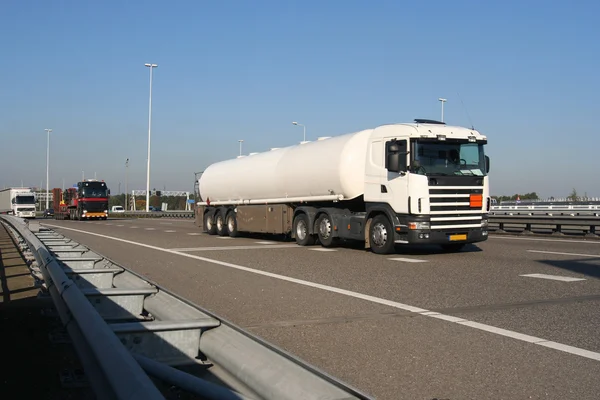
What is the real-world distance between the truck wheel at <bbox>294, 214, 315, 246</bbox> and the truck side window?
4.58 meters

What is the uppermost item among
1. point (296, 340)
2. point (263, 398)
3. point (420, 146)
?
point (420, 146)

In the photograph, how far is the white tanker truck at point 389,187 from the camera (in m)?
15.7

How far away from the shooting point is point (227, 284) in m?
10.9

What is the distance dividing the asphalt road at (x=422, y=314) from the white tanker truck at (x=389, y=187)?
0.89 m

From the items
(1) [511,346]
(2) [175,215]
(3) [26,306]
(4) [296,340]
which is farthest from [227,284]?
(2) [175,215]

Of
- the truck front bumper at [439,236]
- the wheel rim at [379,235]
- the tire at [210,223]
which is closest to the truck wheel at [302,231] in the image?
the wheel rim at [379,235]

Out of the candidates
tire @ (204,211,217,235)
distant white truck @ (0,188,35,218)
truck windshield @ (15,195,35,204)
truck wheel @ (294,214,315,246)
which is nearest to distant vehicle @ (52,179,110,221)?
distant white truck @ (0,188,35,218)

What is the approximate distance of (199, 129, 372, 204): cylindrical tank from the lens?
57.9ft

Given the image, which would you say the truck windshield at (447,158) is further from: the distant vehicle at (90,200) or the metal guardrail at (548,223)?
the distant vehicle at (90,200)

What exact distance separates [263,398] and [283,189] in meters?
18.4

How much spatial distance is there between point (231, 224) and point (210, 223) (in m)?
2.53

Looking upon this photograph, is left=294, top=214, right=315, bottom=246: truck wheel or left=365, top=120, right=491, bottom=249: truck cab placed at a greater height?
left=365, top=120, right=491, bottom=249: truck cab

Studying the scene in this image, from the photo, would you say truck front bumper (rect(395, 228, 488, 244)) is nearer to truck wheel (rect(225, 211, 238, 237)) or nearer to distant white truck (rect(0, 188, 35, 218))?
truck wheel (rect(225, 211, 238, 237))

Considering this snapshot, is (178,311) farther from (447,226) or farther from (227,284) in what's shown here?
(447,226)
